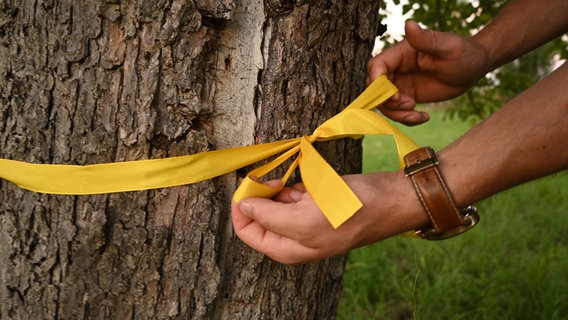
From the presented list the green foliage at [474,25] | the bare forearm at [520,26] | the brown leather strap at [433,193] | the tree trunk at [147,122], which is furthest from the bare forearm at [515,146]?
the green foliage at [474,25]

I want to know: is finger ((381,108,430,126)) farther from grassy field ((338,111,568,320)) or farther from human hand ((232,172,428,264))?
grassy field ((338,111,568,320))

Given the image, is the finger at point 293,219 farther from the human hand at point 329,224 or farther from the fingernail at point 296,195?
the fingernail at point 296,195

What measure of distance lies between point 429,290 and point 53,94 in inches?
97.5

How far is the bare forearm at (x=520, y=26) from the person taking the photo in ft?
5.62

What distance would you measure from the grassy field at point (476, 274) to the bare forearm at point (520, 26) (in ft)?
4.06

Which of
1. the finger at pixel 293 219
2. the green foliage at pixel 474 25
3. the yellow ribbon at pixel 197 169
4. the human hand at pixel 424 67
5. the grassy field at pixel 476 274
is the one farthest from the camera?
the grassy field at pixel 476 274

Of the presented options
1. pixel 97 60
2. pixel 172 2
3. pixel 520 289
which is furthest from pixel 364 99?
pixel 520 289

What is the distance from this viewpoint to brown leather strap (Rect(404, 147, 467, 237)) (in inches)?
43.1

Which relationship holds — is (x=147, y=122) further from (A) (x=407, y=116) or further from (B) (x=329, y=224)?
(A) (x=407, y=116)

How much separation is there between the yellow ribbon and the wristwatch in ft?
0.39

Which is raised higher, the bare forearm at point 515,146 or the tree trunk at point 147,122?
the tree trunk at point 147,122

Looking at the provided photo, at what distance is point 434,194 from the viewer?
109cm

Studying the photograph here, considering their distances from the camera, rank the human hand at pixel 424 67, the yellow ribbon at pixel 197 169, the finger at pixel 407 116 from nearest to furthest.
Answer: the yellow ribbon at pixel 197 169
the human hand at pixel 424 67
the finger at pixel 407 116

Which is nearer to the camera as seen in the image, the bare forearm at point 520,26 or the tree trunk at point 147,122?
the tree trunk at point 147,122
